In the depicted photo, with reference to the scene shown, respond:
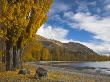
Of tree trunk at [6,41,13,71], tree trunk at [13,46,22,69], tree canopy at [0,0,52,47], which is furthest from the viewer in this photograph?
tree trunk at [13,46,22,69]

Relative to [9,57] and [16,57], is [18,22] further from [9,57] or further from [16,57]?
[16,57]

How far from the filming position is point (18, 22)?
3653 centimetres

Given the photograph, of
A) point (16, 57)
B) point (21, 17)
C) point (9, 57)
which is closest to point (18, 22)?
point (21, 17)

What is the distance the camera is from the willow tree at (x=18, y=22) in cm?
3594

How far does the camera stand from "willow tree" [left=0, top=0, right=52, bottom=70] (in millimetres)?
35938

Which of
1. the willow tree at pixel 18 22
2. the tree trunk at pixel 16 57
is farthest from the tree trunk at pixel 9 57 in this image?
the tree trunk at pixel 16 57

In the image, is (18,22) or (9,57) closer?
(18,22)

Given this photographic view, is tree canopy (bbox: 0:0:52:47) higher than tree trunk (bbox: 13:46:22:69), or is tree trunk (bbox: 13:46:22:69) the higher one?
tree canopy (bbox: 0:0:52:47)

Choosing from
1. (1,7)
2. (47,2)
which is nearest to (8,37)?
(1,7)

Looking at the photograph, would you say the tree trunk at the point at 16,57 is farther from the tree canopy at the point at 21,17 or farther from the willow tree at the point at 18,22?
the tree canopy at the point at 21,17

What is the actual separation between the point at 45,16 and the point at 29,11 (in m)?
3.12

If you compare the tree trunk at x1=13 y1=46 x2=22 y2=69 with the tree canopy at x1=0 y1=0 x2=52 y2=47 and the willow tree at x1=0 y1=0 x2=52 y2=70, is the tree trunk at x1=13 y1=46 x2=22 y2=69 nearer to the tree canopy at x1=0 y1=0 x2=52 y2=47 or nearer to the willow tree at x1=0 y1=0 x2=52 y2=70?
the willow tree at x1=0 y1=0 x2=52 y2=70

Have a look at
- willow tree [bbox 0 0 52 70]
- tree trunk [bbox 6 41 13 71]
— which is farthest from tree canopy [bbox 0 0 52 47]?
tree trunk [bbox 6 41 13 71]

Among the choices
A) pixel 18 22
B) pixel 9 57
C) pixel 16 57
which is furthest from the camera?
pixel 16 57
